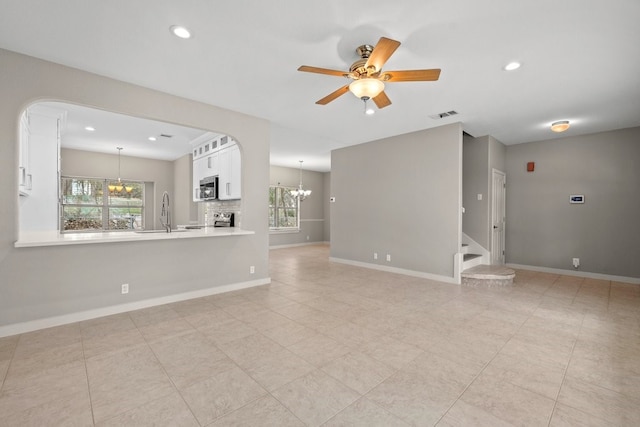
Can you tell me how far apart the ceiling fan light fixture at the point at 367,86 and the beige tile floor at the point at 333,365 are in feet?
7.80

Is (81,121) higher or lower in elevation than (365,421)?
higher

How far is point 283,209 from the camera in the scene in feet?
33.2

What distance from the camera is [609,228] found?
17.2 ft

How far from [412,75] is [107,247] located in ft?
12.4

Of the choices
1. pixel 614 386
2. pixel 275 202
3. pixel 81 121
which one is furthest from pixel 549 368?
pixel 275 202

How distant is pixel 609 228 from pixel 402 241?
3765 mm

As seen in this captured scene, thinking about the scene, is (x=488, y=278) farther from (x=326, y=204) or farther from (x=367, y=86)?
(x=326, y=204)

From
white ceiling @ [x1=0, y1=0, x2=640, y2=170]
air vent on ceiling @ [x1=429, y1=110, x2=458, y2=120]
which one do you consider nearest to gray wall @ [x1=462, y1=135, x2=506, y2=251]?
white ceiling @ [x1=0, y1=0, x2=640, y2=170]

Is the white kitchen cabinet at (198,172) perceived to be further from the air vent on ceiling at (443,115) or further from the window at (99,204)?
the air vent on ceiling at (443,115)

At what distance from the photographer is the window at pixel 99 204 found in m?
7.23

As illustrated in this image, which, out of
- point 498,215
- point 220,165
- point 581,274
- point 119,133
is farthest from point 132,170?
point 581,274

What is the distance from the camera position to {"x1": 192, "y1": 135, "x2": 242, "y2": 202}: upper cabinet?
17.4 feet

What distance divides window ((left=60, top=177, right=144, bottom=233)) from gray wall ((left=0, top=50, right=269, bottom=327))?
4073 millimetres

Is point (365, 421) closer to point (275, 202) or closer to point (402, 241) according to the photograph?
point (402, 241)
